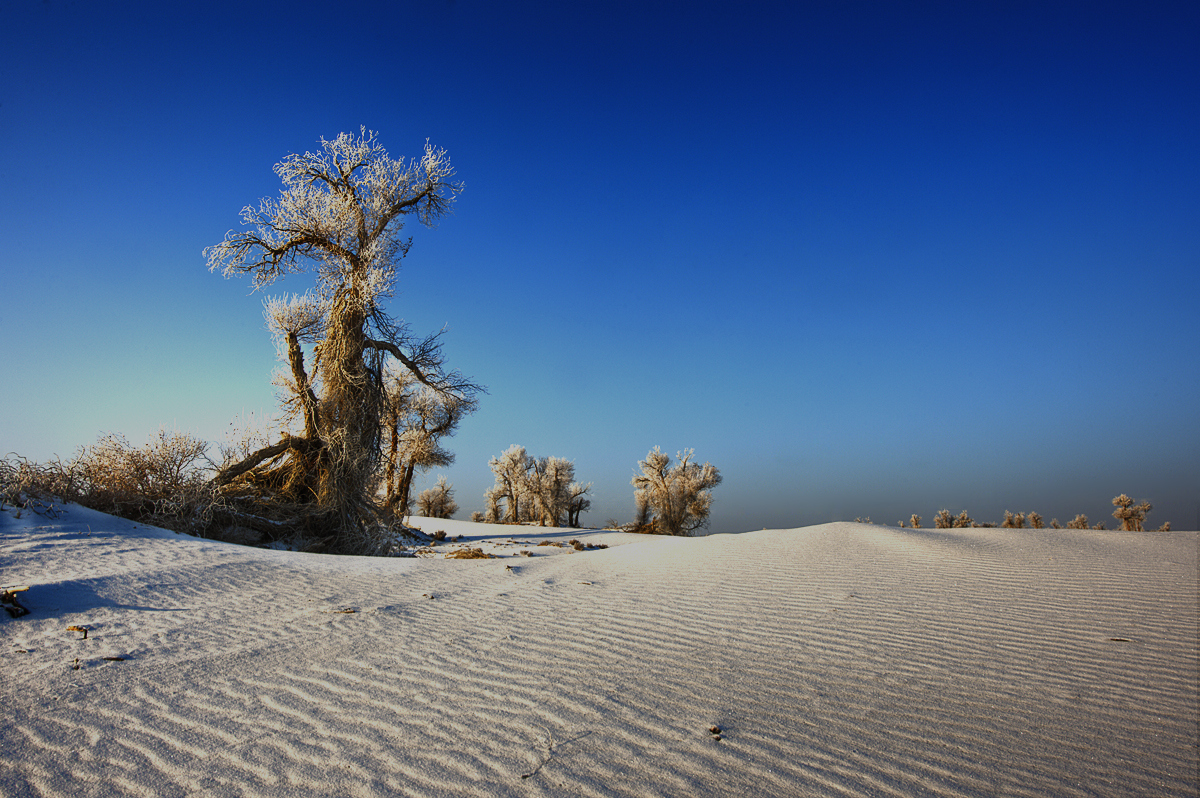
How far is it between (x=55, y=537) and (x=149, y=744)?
20.5 feet

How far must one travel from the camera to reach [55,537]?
640 cm

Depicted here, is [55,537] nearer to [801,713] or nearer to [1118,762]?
[801,713]

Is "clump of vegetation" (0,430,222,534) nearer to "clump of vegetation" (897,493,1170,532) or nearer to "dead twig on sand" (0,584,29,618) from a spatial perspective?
"dead twig on sand" (0,584,29,618)

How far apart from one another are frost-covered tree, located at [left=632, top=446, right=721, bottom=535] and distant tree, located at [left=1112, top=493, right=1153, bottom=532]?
18.5 meters

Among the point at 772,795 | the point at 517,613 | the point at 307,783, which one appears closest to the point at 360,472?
the point at 517,613

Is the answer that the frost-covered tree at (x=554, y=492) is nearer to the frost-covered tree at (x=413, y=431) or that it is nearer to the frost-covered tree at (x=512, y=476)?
the frost-covered tree at (x=512, y=476)

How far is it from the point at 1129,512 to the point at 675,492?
760 inches

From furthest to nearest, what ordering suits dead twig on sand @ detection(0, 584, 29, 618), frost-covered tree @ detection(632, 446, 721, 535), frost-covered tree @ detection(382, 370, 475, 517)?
1. frost-covered tree @ detection(632, 446, 721, 535)
2. frost-covered tree @ detection(382, 370, 475, 517)
3. dead twig on sand @ detection(0, 584, 29, 618)

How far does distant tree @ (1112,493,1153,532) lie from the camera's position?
12.9m

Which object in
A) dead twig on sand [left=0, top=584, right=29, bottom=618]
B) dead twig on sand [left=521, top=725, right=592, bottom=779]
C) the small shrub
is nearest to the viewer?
dead twig on sand [left=521, top=725, right=592, bottom=779]

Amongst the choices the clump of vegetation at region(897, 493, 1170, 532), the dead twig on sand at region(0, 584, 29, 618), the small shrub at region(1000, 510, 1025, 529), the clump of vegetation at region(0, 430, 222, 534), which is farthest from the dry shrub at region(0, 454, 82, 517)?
the small shrub at region(1000, 510, 1025, 529)

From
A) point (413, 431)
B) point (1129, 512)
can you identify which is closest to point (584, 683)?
point (1129, 512)

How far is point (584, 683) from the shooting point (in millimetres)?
2986

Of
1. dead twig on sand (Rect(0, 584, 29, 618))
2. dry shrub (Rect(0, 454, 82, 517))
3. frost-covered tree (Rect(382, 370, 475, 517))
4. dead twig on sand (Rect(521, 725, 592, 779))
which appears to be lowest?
dead twig on sand (Rect(521, 725, 592, 779))
